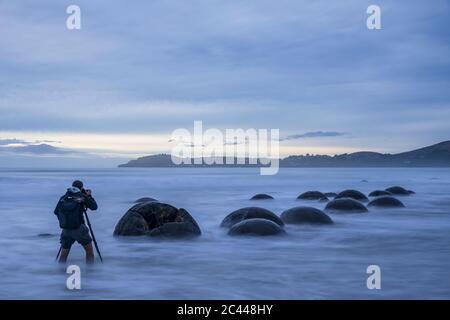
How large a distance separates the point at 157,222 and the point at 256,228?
345 centimetres

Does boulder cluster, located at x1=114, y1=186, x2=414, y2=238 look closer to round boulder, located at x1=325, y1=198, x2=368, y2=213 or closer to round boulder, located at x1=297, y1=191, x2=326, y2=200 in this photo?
round boulder, located at x1=325, y1=198, x2=368, y2=213

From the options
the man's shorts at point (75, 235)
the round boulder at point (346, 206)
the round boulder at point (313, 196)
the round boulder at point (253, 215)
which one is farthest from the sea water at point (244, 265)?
the round boulder at point (313, 196)

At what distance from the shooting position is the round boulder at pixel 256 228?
19766 millimetres

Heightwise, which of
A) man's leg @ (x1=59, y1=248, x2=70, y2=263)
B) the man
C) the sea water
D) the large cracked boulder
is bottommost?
the sea water

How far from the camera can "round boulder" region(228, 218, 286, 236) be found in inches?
778

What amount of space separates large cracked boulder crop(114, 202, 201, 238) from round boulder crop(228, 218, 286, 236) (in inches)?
56.9

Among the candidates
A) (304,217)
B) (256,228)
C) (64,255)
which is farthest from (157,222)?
(304,217)

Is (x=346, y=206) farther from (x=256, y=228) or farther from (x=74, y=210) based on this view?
(x=74, y=210)

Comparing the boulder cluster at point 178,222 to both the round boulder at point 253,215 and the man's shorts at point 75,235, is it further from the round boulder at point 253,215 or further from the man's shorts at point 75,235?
the man's shorts at point 75,235

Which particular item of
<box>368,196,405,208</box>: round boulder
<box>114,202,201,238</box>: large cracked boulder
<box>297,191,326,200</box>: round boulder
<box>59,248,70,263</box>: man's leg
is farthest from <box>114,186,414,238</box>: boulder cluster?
<box>297,191,326,200</box>: round boulder

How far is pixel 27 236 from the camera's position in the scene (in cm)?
2256

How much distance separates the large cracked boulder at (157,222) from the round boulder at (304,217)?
4875 mm

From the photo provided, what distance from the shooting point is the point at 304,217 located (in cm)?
2323
